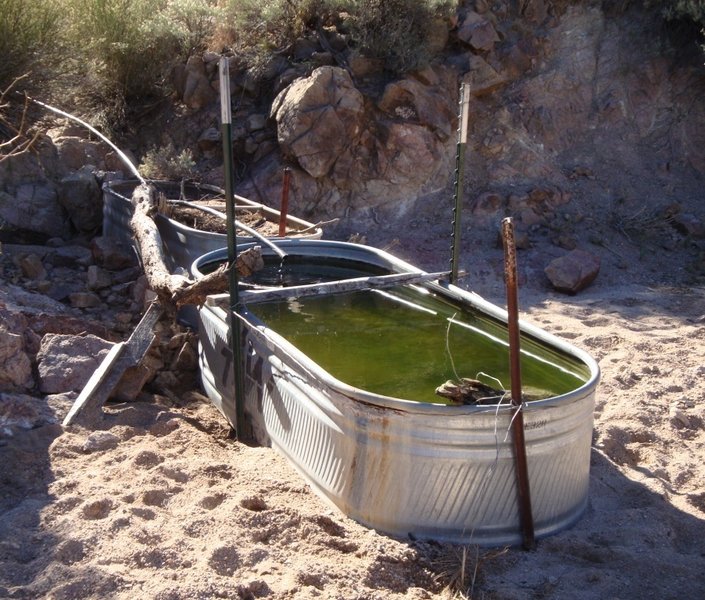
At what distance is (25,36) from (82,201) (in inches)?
94.7

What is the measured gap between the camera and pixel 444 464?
3.61 metres

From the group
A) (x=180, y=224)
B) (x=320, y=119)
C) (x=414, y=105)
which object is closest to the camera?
(x=180, y=224)

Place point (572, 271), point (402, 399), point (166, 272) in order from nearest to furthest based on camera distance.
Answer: point (402, 399) < point (166, 272) < point (572, 271)

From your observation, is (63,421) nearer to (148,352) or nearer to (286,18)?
(148,352)

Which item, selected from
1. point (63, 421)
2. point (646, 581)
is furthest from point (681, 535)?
point (63, 421)

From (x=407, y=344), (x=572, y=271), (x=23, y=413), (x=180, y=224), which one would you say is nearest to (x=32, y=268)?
(x=180, y=224)

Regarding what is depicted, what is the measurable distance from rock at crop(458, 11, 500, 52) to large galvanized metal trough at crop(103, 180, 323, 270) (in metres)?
3.69

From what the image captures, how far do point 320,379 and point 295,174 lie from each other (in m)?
6.26

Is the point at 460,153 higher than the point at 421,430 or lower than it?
higher

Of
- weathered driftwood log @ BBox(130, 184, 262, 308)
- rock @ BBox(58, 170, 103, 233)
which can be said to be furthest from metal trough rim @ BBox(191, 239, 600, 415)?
rock @ BBox(58, 170, 103, 233)

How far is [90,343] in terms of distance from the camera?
542cm

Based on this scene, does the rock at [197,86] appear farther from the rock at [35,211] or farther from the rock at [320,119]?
the rock at [35,211]

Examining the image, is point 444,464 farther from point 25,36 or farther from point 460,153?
point 25,36

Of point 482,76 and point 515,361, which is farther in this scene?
point 482,76
